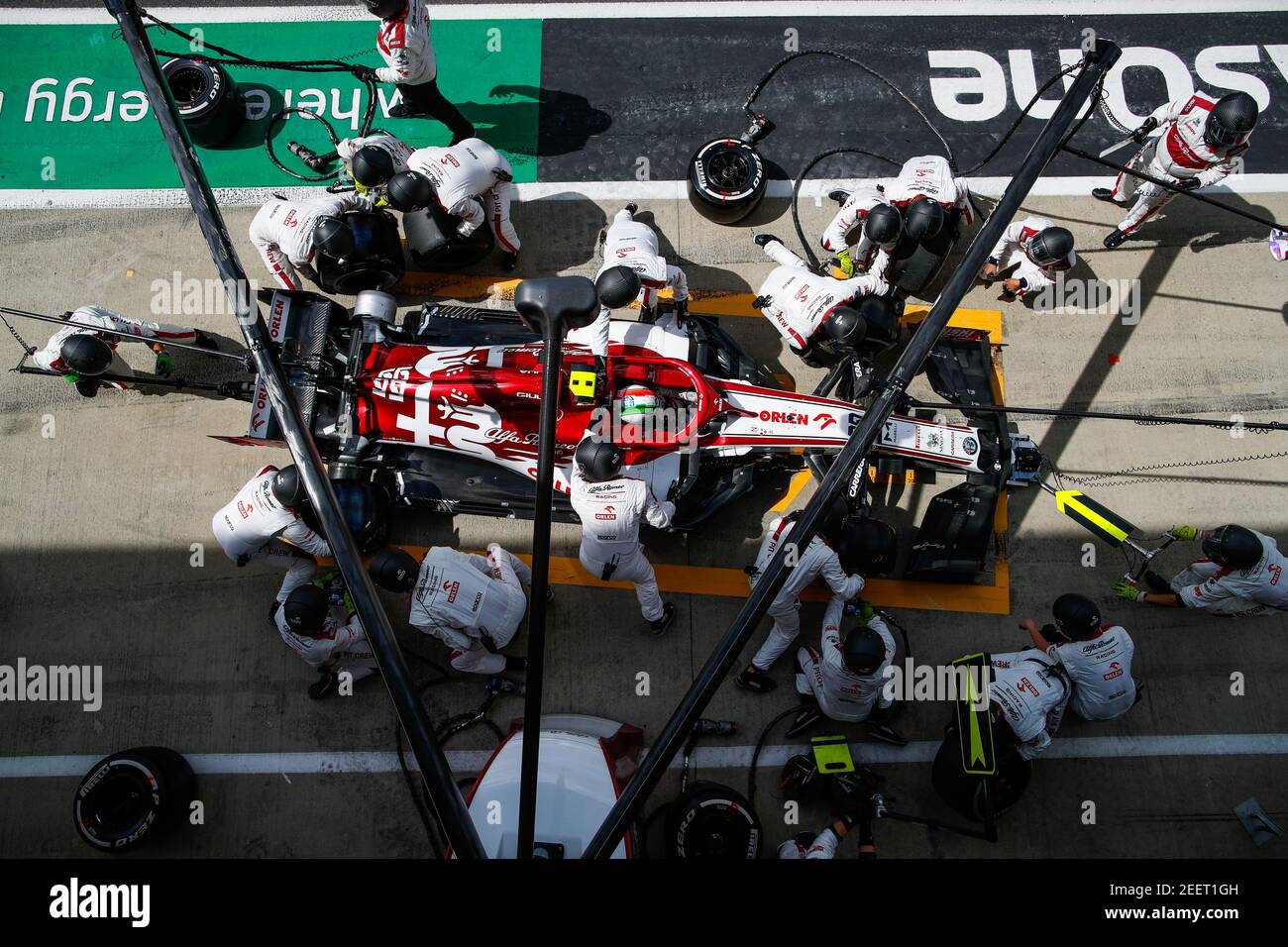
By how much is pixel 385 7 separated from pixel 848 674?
6.59 meters

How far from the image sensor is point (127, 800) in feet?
20.2

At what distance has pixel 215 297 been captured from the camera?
26.6 ft

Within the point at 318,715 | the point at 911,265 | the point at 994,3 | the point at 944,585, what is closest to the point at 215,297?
the point at 318,715

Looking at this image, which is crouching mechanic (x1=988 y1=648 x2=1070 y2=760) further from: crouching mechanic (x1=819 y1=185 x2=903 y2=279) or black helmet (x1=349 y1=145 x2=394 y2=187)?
black helmet (x1=349 y1=145 x2=394 y2=187)

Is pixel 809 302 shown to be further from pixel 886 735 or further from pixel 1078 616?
pixel 886 735

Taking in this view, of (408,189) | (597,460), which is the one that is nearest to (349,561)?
(597,460)

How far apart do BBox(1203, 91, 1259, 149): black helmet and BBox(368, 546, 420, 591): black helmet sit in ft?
24.6

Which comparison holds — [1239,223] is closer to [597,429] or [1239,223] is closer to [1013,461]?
[1013,461]

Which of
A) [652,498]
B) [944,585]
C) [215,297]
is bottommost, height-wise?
[944,585]

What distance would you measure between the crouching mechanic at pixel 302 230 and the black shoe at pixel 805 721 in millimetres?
5328

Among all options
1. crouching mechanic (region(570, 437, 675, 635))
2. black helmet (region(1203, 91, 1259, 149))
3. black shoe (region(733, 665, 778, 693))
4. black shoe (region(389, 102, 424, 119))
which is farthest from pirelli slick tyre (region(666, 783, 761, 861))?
black shoe (region(389, 102, 424, 119))

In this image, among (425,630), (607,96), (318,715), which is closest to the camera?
(425,630)

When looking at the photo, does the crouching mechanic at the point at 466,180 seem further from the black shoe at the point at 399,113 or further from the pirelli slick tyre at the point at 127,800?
the pirelli slick tyre at the point at 127,800

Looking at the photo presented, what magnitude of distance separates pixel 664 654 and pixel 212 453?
4478 millimetres
